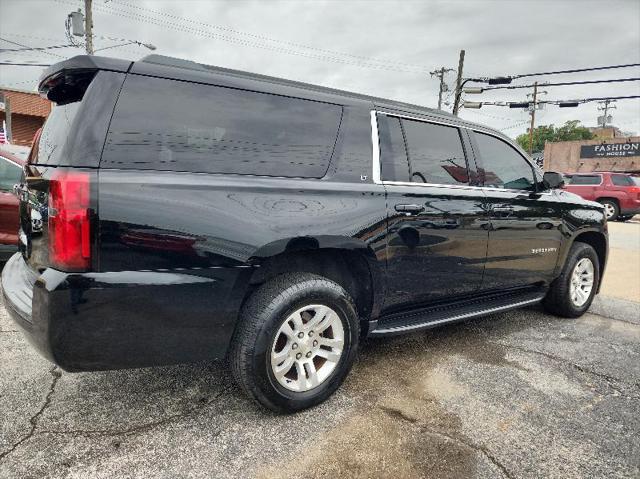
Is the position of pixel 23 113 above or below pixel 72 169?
above

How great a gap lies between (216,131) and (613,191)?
17.1 meters

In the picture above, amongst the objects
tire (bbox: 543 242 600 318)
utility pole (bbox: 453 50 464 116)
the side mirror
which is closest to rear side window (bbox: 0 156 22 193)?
the side mirror

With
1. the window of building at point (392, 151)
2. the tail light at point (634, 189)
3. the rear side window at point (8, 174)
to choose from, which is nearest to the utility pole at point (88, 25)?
the rear side window at point (8, 174)

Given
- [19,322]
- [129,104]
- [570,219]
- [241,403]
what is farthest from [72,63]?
[570,219]

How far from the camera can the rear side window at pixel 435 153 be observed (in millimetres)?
2967

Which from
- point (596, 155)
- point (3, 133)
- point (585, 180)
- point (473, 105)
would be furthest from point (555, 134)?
point (3, 133)

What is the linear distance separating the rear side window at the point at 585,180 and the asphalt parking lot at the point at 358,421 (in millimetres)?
14809

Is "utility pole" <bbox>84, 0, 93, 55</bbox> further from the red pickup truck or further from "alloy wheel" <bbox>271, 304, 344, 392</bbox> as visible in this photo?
"alloy wheel" <bbox>271, 304, 344, 392</bbox>

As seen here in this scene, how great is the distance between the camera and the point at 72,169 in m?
1.86

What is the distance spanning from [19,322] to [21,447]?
1.86ft

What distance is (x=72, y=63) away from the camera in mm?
1996

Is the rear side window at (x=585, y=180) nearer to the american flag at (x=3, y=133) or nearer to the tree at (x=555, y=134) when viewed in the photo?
the american flag at (x=3, y=133)

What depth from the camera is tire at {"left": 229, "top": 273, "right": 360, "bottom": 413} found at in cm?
223

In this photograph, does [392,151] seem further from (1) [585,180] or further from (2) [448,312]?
(1) [585,180]
